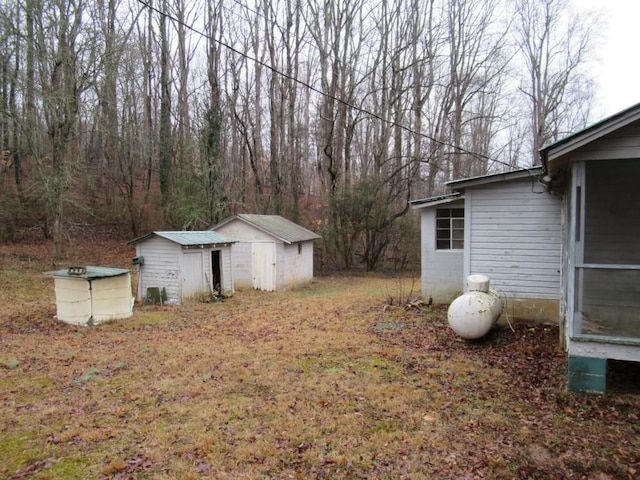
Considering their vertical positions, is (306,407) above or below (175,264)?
below

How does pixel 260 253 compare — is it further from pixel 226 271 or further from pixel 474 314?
pixel 474 314

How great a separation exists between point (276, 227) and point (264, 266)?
190 centimetres

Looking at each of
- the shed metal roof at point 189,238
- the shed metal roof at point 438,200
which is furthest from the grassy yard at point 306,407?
the shed metal roof at point 189,238

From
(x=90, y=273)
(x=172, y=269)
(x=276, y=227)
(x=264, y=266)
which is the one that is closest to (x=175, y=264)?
(x=172, y=269)

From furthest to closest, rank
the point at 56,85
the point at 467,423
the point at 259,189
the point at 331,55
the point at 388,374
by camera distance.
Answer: the point at 259,189, the point at 331,55, the point at 56,85, the point at 388,374, the point at 467,423

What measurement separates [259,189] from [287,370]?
1860 centimetres

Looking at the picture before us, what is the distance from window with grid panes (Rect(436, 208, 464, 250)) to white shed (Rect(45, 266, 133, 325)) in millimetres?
8334

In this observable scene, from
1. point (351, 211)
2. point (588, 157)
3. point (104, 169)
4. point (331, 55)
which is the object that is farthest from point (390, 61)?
point (588, 157)

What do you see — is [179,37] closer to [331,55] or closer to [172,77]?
[172,77]

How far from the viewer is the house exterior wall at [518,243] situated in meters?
8.56

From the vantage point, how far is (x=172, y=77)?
2475 cm

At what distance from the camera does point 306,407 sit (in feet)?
16.4

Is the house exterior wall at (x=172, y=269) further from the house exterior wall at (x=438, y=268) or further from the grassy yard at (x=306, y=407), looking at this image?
the house exterior wall at (x=438, y=268)

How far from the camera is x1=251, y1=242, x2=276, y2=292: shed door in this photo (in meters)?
16.2
